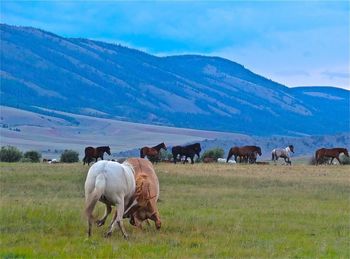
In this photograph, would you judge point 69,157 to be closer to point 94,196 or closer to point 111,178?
point 111,178

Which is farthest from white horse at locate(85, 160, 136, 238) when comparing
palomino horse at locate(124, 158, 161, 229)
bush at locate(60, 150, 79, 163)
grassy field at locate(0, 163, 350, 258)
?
bush at locate(60, 150, 79, 163)

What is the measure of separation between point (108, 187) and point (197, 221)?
10.9 feet

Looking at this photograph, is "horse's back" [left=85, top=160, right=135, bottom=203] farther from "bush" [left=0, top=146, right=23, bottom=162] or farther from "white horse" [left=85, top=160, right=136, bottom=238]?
"bush" [left=0, top=146, right=23, bottom=162]

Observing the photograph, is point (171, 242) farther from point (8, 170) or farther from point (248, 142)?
point (248, 142)

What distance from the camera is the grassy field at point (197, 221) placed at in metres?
12.0

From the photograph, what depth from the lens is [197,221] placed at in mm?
15828

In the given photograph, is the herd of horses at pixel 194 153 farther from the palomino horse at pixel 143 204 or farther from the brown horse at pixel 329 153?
the palomino horse at pixel 143 204

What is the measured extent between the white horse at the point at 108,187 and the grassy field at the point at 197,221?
0.46 meters

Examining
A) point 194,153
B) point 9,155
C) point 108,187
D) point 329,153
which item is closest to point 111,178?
point 108,187

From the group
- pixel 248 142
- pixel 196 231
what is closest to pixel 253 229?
pixel 196 231

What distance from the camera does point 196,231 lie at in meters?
14.3

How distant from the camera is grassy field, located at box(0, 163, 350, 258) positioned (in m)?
12.0

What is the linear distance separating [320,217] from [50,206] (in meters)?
7.12

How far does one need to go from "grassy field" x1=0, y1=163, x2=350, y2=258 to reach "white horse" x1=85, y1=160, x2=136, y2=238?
0.46 metres
